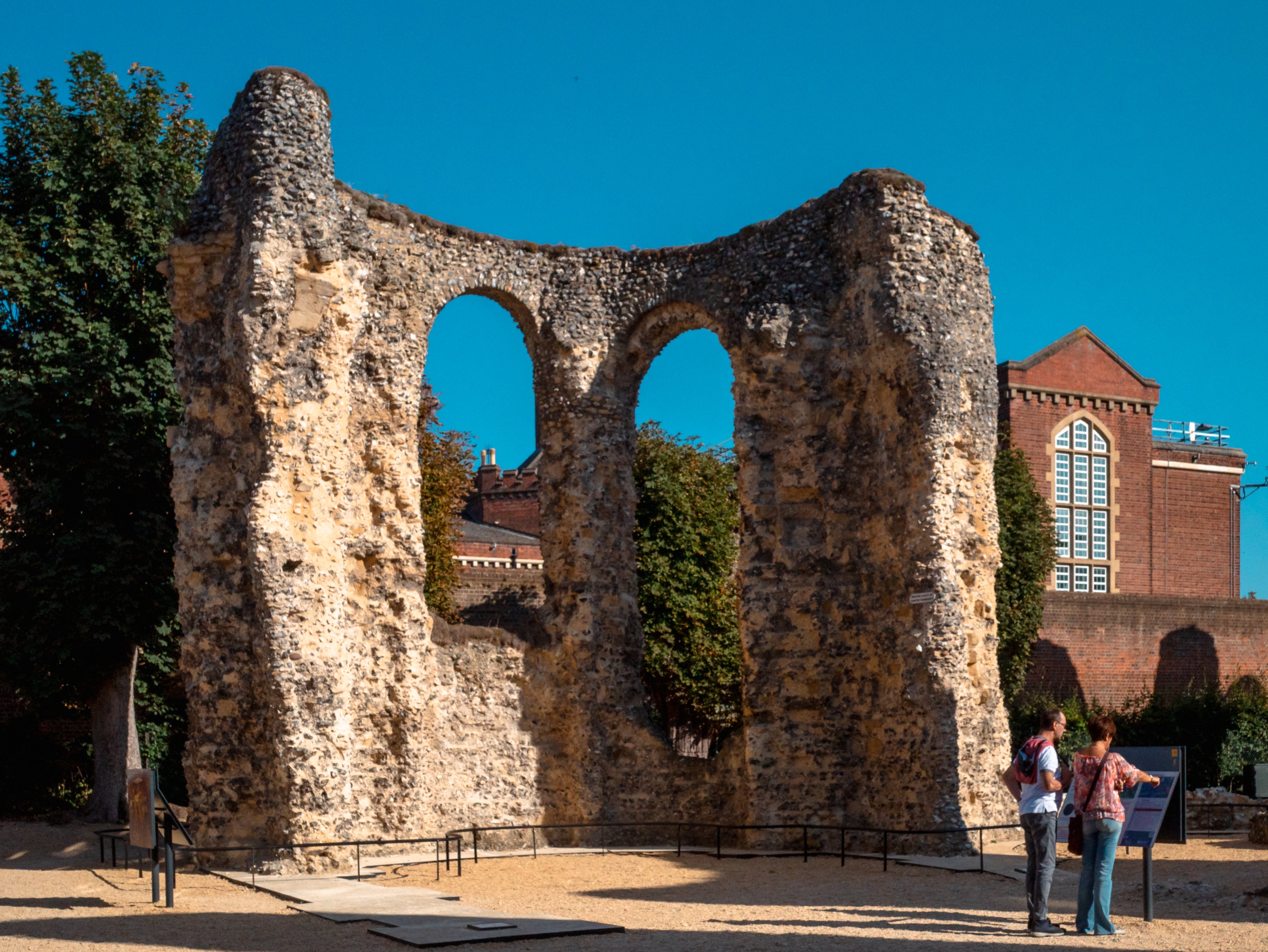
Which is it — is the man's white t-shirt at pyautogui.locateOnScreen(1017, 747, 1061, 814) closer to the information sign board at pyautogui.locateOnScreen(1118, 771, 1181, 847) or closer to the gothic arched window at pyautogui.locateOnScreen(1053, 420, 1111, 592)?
the information sign board at pyautogui.locateOnScreen(1118, 771, 1181, 847)

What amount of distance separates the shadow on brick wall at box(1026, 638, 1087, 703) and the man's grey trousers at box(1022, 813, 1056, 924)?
1785cm

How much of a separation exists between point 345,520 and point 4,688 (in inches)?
343

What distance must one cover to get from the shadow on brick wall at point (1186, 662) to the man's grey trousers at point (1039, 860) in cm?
2010

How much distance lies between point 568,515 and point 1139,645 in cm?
1623

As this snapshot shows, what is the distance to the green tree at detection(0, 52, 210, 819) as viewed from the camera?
17250 millimetres

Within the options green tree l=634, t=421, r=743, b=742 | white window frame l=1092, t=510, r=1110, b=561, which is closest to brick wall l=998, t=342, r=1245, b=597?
white window frame l=1092, t=510, r=1110, b=561

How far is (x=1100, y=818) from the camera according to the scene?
9.49 m

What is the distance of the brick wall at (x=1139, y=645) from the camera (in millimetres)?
27750

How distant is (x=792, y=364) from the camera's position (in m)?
16.8

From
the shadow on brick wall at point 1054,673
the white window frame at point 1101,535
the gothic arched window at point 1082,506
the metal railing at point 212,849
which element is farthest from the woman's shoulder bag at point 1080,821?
the white window frame at point 1101,535

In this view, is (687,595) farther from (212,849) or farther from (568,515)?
(212,849)

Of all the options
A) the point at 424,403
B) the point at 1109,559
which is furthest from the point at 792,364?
the point at 1109,559

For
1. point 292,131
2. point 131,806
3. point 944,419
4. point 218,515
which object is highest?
point 292,131

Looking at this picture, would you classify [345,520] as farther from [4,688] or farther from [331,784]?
[4,688]
